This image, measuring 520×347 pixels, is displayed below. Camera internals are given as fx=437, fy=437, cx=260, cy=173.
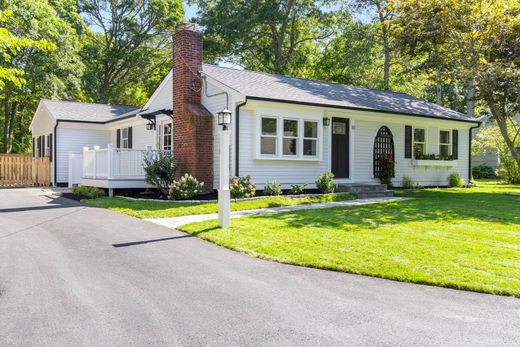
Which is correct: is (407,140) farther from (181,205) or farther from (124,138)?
(124,138)

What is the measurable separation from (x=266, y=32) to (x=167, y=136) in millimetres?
18584

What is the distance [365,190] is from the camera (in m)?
14.2

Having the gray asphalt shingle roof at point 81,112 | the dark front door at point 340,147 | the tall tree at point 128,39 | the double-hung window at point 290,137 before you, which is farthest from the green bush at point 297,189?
the tall tree at point 128,39

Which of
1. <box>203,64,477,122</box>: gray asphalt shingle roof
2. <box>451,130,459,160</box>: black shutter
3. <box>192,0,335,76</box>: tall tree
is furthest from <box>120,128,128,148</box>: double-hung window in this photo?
<box>451,130,459,160</box>: black shutter

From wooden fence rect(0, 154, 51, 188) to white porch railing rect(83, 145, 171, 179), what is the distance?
7661 mm

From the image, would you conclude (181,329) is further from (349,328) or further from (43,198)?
(43,198)

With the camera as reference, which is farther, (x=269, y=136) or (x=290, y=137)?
(x=290, y=137)

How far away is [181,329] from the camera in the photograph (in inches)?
138

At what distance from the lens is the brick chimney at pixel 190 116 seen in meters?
13.5

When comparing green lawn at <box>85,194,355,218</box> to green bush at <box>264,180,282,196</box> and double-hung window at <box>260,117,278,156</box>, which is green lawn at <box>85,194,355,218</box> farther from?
double-hung window at <box>260,117,278,156</box>

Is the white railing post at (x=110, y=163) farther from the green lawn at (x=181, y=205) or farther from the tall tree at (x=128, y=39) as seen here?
the tall tree at (x=128, y=39)

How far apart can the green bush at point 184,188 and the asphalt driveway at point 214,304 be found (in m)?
5.89

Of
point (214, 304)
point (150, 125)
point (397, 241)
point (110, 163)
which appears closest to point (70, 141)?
point (150, 125)

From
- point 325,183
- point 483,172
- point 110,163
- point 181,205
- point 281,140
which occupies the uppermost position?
point 281,140
